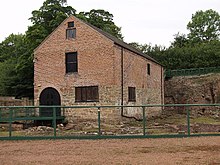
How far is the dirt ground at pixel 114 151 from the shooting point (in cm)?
846

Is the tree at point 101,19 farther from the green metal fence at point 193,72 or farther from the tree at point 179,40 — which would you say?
the tree at point 179,40

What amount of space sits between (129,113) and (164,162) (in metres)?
15.6

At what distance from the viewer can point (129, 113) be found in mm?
23797

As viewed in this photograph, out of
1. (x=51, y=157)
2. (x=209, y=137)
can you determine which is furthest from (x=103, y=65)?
(x=51, y=157)

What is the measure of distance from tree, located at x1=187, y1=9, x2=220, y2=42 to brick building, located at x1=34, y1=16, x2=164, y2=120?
3905 centimetres

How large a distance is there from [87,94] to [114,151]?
45.7ft

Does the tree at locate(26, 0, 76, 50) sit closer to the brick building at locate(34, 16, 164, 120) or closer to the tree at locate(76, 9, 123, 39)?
the tree at locate(76, 9, 123, 39)

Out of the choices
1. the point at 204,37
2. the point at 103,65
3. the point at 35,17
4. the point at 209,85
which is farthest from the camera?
the point at 204,37

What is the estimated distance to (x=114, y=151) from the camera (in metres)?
10.1

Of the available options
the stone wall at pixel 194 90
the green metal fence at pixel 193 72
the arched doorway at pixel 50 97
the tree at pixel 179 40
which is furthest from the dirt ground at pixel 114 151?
the tree at pixel 179 40

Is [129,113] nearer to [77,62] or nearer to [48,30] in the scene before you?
[77,62]

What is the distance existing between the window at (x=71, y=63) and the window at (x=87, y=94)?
1.56 m

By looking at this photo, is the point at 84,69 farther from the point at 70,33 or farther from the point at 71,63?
the point at 70,33

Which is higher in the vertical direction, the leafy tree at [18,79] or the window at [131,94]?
the leafy tree at [18,79]
